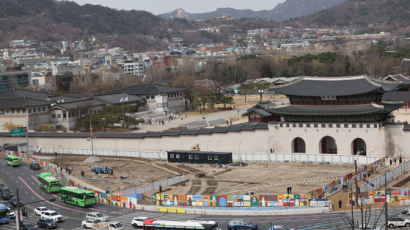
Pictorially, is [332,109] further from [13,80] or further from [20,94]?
[13,80]

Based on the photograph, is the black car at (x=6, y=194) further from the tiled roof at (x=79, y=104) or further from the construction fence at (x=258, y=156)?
the tiled roof at (x=79, y=104)

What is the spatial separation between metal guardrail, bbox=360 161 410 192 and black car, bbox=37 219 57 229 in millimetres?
22577

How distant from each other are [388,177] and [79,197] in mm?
24977

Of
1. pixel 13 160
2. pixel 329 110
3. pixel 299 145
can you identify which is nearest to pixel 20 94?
pixel 13 160

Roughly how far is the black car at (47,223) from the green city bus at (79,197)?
522cm

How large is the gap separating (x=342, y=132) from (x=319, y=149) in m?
3.14

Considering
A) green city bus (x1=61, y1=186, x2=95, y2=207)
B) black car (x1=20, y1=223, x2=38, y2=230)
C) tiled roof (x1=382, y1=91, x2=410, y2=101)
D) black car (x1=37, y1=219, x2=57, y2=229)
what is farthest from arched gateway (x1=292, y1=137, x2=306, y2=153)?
black car (x1=20, y1=223, x2=38, y2=230)

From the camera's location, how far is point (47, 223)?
41.8 meters

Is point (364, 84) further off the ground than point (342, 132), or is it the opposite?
point (364, 84)

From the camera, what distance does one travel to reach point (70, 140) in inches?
3091

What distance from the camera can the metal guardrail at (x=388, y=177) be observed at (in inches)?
1886

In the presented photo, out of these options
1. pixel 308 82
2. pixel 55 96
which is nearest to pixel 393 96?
pixel 308 82

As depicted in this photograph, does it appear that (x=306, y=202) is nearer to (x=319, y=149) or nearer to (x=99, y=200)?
(x=99, y=200)

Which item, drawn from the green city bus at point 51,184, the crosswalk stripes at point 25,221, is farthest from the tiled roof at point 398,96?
the crosswalk stripes at point 25,221
